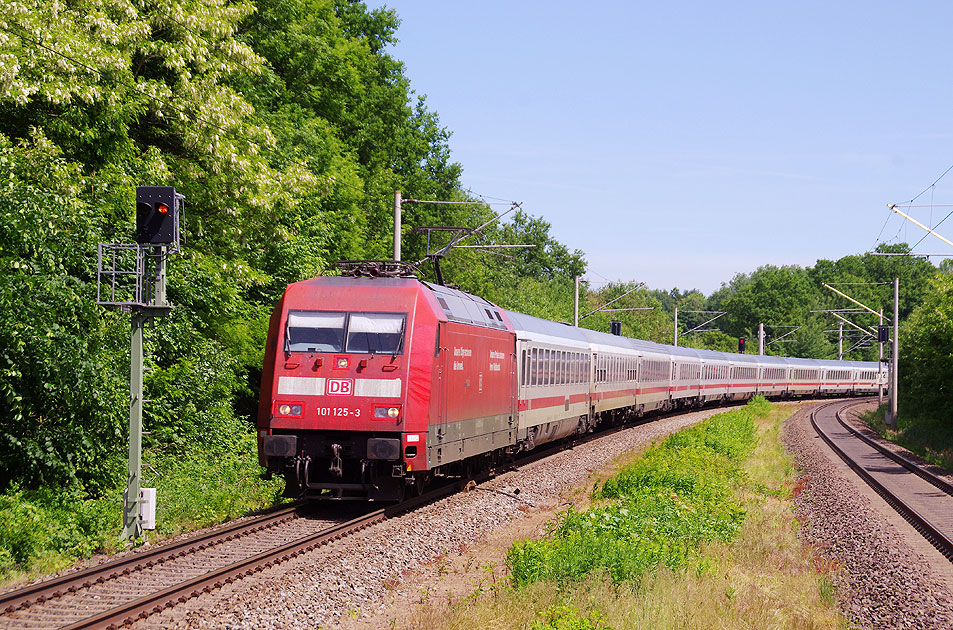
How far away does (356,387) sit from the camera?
46.7 feet

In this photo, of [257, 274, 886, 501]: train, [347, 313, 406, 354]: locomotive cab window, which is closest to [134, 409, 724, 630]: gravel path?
[257, 274, 886, 501]: train

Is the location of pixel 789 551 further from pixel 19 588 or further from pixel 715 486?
pixel 19 588

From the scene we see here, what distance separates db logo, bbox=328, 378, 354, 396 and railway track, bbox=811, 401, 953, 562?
29.4ft

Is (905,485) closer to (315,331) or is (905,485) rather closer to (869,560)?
(869,560)

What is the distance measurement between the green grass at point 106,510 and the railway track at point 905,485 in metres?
10.9

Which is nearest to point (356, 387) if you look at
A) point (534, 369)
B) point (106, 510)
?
point (106, 510)

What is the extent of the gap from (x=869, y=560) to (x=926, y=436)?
26.6 metres

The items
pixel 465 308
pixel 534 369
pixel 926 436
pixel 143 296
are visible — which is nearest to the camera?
pixel 143 296

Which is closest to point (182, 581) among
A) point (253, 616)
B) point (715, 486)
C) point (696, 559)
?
point (253, 616)

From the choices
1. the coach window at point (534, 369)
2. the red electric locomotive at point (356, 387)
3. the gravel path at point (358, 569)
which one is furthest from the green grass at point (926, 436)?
the red electric locomotive at point (356, 387)

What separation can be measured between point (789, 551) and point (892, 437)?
28.8 meters

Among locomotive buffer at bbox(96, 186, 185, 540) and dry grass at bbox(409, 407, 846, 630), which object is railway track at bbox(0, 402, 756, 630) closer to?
locomotive buffer at bbox(96, 186, 185, 540)

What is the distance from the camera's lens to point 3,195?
1388 cm

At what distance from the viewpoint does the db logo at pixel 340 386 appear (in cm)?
1421
